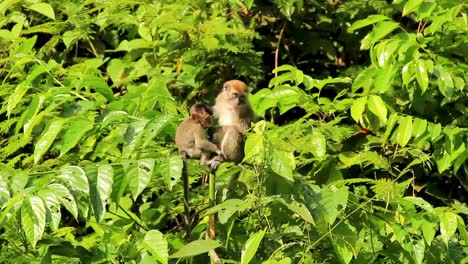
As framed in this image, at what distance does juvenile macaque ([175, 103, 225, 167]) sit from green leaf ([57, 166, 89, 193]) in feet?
3.49

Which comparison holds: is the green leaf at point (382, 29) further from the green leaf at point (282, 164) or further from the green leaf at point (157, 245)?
the green leaf at point (157, 245)

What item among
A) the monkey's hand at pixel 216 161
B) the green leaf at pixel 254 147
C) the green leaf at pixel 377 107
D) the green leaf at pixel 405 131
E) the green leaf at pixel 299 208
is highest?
the green leaf at pixel 254 147

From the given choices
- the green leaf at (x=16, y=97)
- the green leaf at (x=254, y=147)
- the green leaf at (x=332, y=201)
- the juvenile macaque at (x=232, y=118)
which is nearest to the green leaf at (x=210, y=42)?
the juvenile macaque at (x=232, y=118)

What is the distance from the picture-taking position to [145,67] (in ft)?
22.1

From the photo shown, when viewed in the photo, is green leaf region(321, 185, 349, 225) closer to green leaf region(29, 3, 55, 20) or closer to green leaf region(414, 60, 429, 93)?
green leaf region(414, 60, 429, 93)

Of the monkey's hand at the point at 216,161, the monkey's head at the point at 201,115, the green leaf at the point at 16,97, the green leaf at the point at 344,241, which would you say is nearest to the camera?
the green leaf at the point at 344,241

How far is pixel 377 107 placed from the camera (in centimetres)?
520

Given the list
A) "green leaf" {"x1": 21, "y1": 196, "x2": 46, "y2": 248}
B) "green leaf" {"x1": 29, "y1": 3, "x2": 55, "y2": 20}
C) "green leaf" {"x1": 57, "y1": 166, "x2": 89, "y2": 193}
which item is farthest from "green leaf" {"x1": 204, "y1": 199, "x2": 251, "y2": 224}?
"green leaf" {"x1": 29, "y1": 3, "x2": 55, "y2": 20}

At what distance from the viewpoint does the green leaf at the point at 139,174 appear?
13.0 feet

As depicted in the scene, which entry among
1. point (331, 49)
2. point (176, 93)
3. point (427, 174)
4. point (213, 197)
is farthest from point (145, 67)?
point (213, 197)

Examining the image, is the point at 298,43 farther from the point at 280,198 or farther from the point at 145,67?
the point at 280,198

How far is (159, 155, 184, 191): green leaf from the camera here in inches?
156

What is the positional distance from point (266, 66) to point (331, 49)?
19.3 inches

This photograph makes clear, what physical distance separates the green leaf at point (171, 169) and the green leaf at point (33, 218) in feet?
1.64
